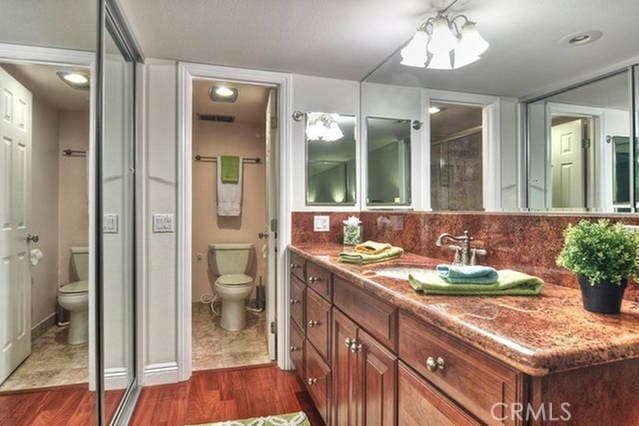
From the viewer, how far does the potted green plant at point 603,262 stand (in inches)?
29.6

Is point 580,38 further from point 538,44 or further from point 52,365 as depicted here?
A: point 52,365

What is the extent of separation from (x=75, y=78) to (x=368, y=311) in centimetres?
135

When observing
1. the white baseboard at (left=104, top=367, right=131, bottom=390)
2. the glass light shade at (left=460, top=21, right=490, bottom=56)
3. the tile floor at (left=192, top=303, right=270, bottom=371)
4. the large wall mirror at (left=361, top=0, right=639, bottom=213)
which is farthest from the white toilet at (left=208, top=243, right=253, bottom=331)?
the glass light shade at (left=460, top=21, right=490, bottom=56)

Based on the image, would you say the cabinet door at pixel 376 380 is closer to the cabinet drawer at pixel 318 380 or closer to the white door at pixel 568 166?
the cabinet drawer at pixel 318 380

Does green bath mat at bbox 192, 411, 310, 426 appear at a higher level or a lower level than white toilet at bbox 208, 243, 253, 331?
lower

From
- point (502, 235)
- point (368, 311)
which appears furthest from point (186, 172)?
point (502, 235)

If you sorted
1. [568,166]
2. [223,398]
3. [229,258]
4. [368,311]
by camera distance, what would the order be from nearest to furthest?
[568,166] → [368,311] → [223,398] → [229,258]

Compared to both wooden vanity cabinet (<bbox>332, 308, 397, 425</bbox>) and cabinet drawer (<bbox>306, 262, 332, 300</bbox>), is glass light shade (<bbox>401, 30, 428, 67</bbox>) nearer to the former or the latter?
cabinet drawer (<bbox>306, 262, 332, 300</bbox>)

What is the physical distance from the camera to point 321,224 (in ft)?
8.16

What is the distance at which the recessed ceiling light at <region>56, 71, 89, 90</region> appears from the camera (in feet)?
4.00

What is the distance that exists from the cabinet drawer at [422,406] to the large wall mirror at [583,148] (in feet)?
2.34

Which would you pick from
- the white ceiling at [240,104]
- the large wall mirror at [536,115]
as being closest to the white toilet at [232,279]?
the white ceiling at [240,104]

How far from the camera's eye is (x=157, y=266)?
2.24 meters

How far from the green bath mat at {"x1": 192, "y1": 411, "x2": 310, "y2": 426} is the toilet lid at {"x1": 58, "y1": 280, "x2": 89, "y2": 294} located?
38.3 inches
